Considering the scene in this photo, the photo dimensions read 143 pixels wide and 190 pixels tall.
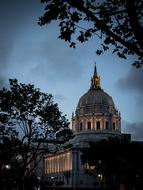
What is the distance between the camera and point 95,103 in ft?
558

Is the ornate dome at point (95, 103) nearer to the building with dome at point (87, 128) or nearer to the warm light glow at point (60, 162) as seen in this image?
the building with dome at point (87, 128)

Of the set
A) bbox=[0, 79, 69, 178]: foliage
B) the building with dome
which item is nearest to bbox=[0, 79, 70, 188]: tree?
bbox=[0, 79, 69, 178]: foliage

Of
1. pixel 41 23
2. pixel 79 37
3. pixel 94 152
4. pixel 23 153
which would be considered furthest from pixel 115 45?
pixel 94 152

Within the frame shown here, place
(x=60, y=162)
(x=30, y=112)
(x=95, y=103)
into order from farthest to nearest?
(x=60, y=162) → (x=95, y=103) → (x=30, y=112)

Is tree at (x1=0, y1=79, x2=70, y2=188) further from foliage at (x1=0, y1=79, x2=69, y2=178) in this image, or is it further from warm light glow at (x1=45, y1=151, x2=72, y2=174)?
warm light glow at (x1=45, y1=151, x2=72, y2=174)

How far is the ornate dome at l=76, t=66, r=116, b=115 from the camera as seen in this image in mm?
169500

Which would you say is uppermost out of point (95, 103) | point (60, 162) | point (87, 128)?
point (95, 103)

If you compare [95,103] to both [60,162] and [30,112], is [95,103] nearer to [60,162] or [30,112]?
[60,162]

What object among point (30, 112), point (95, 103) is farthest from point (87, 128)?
point (30, 112)

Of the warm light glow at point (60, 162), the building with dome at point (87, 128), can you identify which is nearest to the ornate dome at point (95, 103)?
the building with dome at point (87, 128)

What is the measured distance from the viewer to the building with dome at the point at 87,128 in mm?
160125

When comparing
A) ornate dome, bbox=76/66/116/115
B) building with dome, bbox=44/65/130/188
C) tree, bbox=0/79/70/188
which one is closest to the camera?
tree, bbox=0/79/70/188

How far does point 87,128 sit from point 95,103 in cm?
1012

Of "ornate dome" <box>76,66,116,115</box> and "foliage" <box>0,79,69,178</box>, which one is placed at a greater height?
"ornate dome" <box>76,66,116,115</box>
